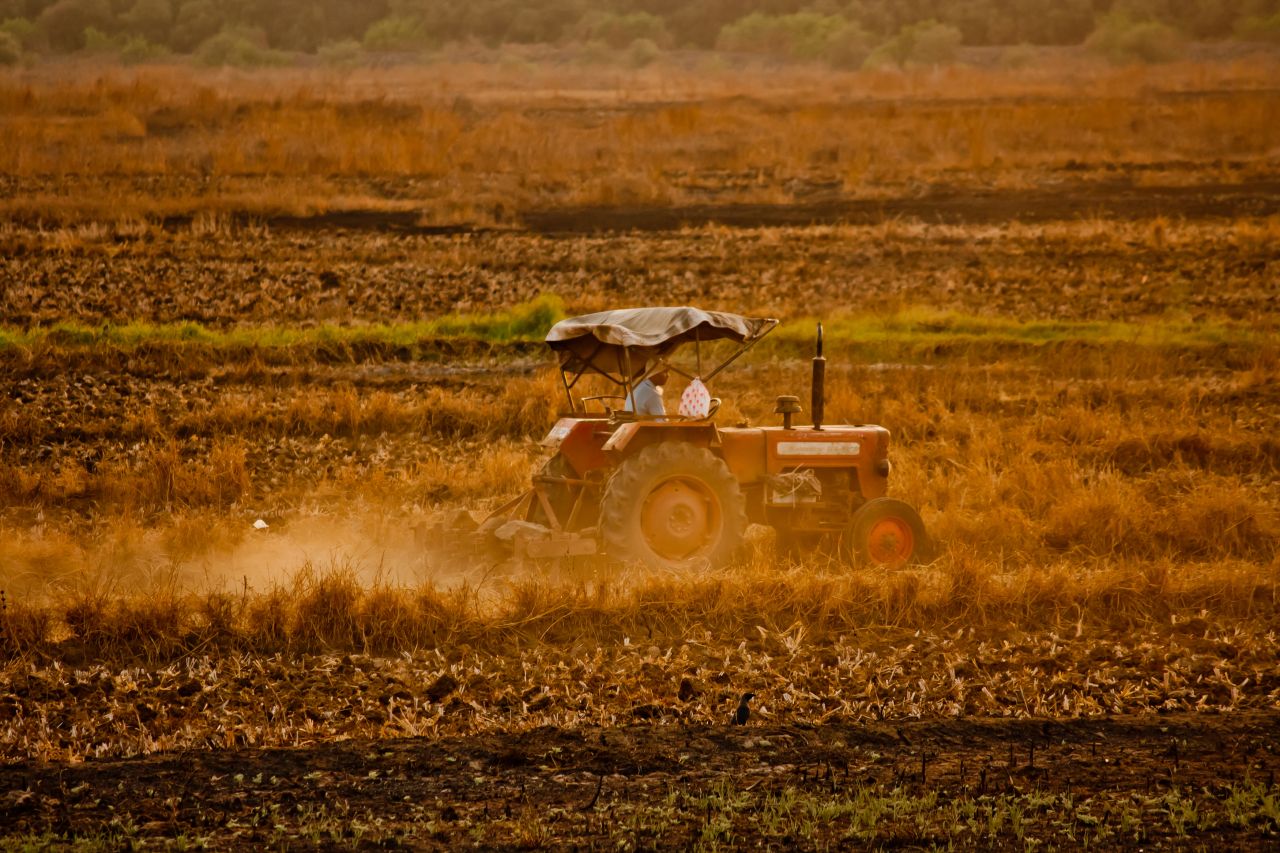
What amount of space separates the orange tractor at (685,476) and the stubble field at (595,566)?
11.3 inches

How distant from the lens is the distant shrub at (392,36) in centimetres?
5984

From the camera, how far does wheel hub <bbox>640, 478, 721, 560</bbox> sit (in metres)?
10.2

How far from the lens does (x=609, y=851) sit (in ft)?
Result: 19.4

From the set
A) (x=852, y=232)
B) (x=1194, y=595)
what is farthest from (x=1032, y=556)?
(x=852, y=232)

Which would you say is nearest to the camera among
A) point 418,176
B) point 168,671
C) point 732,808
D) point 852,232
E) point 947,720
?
point 732,808

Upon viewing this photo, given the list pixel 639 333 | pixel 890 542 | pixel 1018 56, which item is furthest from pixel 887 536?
pixel 1018 56

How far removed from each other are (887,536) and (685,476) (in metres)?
1.65

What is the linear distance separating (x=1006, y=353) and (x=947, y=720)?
44.5 ft

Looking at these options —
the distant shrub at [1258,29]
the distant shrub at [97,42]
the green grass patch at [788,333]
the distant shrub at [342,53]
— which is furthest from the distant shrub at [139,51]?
the distant shrub at [1258,29]

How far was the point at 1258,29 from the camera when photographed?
163 ft

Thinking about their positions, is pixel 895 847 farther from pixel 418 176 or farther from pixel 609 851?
pixel 418 176

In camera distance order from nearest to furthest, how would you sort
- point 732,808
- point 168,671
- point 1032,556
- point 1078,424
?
point 732,808
point 168,671
point 1032,556
point 1078,424

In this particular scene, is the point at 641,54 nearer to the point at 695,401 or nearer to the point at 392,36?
the point at 392,36

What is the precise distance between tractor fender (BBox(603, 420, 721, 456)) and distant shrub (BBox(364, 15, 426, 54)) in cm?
5200
